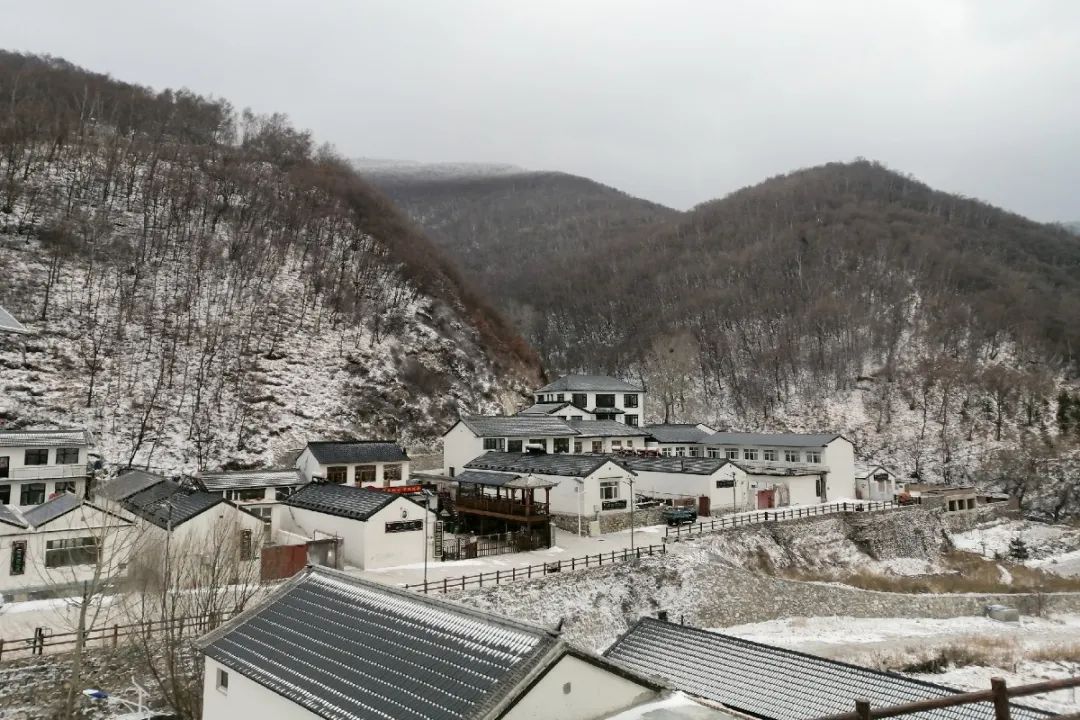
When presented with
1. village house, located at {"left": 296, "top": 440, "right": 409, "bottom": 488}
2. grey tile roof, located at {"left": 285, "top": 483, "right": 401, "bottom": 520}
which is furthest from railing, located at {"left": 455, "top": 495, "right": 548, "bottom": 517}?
village house, located at {"left": 296, "top": 440, "right": 409, "bottom": 488}

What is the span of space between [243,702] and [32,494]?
32.0 meters

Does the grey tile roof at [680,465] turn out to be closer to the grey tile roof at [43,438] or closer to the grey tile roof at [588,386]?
the grey tile roof at [588,386]

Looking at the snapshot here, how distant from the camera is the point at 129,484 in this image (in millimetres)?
33250

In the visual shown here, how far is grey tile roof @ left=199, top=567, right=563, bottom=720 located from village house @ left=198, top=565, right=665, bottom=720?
20 mm

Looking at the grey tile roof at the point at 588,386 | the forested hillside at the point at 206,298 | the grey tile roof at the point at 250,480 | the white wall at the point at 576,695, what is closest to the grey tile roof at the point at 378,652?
the white wall at the point at 576,695

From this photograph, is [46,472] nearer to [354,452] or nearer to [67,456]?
[67,456]

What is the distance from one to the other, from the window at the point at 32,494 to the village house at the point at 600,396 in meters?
38.8

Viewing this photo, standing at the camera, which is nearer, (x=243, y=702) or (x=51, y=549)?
(x=243, y=702)

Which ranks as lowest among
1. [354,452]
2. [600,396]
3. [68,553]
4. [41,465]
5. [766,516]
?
[766,516]

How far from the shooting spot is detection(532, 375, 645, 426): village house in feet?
200

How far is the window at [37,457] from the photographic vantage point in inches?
1325

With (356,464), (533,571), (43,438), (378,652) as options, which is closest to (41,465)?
(43,438)

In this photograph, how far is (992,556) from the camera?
39.2 metres

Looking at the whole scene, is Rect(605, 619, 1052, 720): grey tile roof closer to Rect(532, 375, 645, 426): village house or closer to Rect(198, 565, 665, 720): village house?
Rect(198, 565, 665, 720): village house
